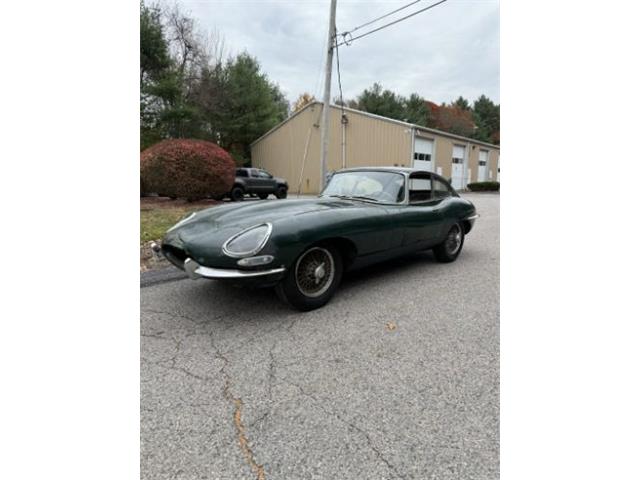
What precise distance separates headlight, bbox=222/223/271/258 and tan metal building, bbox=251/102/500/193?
1710 cm

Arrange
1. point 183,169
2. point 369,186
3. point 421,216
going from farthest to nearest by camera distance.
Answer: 1. point 183,169
2. point 369,186
3. point 421,216

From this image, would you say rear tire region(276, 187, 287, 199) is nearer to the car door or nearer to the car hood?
the car door

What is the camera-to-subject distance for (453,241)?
4734 millimetres

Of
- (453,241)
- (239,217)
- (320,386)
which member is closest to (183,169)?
(239,217)

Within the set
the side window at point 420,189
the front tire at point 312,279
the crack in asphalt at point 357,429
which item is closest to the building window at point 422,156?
the side window at point 420,189

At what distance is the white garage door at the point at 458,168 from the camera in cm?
2264

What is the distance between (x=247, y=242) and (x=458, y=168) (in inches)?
931

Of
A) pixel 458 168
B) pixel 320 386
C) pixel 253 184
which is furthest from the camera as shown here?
pixel 458 168

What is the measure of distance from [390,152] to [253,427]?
61.8 feet

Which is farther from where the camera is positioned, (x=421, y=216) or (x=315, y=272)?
(x=421, y=216)

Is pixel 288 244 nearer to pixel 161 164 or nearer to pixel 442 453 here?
pixel 442 453

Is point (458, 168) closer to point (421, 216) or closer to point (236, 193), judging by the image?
point (236, 193)

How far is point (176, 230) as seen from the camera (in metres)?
3.18
